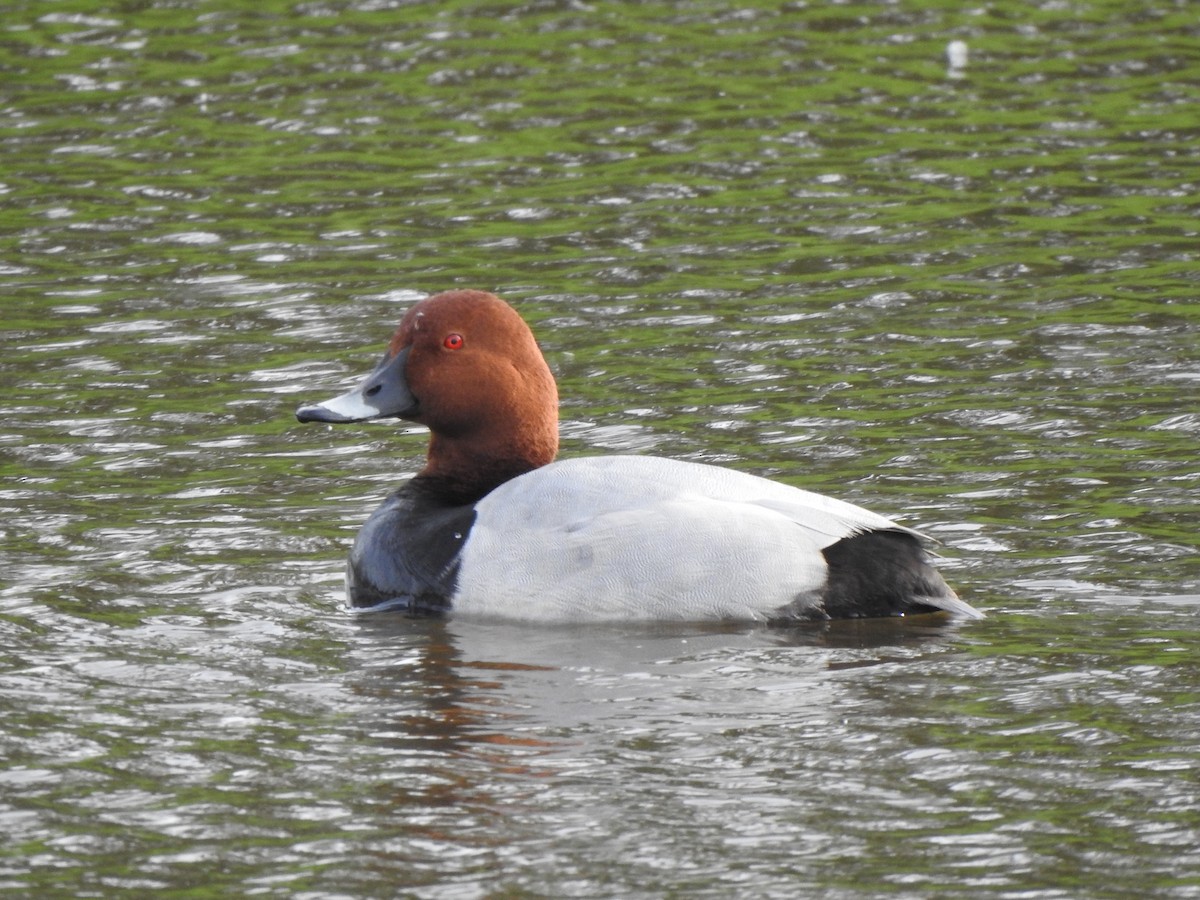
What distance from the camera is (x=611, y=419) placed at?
7965mm

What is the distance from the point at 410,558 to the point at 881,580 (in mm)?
1448

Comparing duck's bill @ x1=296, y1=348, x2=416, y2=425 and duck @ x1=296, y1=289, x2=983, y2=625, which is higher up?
duck's bill @ x1=296, y1=348, x2=416, y2=425

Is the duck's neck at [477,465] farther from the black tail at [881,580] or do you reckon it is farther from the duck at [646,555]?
the black tail at [881,580]

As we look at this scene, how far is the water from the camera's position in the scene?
4.60 metres

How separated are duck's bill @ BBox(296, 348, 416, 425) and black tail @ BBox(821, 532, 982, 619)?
1.53 m

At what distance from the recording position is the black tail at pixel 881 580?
5945 millimetres

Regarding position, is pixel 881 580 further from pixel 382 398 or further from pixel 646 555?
pixel 382 398

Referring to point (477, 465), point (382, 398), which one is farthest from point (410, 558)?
point (382, 398)

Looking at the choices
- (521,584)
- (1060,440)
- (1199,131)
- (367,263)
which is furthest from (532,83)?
(521,584)

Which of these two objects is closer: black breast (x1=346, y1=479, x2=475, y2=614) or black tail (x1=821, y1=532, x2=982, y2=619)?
black tail (x1=821, y1=532, x2=982, y2=619)

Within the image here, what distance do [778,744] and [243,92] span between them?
8.62m

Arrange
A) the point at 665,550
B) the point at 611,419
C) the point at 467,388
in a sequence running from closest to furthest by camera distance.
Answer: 1. the point at 665,550
2. the point at 467,388
3. the point at 611,419

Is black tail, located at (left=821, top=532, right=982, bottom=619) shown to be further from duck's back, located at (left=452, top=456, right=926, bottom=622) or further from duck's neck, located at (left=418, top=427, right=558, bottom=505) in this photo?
duck's neck, located at (left=418, top=427, right=558, bottom=505)

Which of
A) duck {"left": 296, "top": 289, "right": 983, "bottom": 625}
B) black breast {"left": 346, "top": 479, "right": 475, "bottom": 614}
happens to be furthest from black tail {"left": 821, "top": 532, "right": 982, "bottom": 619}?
black breast {"left": 346, "top": 479, "right": 475, "bottom": 614}
